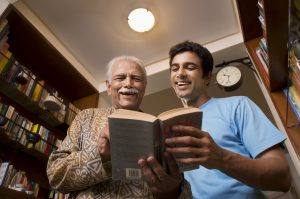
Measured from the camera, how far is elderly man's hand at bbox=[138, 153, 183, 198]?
673 millimetres

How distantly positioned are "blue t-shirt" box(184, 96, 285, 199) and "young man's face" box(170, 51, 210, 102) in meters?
0.15

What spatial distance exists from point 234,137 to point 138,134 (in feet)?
1.64

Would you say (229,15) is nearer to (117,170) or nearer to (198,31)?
(198,31)

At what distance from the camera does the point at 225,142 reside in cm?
98

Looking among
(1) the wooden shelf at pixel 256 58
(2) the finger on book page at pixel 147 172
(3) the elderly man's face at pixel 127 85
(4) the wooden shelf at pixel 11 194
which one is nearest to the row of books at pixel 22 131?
(4) the wooden shelf at pixel 11 194

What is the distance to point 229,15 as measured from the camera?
2295mm

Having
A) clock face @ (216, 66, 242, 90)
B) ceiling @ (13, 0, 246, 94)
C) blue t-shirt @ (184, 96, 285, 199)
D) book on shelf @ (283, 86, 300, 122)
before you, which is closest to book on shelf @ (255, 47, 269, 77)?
book on shelf @ (283, 86, 300, 122)

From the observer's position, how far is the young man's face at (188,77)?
1.25 meters

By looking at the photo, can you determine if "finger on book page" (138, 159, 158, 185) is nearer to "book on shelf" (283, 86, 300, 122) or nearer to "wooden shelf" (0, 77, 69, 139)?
"book on shelf" (283, 86, 300, 122)

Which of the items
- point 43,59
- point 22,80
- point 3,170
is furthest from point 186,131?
point 43,59

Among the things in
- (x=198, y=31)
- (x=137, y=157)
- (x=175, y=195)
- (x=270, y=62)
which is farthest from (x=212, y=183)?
(x=198, y=31)

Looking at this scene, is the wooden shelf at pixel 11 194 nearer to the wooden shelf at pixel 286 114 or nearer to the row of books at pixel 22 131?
the row of books at pixel 22 131

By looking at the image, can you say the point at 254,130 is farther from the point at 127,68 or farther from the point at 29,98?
the point at 29,98

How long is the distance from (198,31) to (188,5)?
29cm
